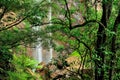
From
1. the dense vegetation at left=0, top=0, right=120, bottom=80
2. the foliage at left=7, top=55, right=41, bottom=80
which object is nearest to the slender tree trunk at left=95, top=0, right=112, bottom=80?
the dense vegetation at left=0, top=0, right=120, bottom=80

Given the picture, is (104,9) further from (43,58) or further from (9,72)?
(43,58)

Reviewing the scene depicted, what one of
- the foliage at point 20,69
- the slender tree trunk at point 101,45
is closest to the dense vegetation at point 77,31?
the slender tree trunk at point 101,45

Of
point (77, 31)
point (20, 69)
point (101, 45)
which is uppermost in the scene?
point (77, 31)

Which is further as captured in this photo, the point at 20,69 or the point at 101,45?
the point at 20,69

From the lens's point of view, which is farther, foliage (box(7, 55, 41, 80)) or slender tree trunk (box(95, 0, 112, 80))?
foliage (box(7, 55, 41, 80))

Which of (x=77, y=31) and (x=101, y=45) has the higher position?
(x=77, y=31)

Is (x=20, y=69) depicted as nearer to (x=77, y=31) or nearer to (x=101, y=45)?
(x=77, y=31)

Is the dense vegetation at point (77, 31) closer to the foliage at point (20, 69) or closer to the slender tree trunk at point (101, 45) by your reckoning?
the slender tree trunk at point (101, 45)

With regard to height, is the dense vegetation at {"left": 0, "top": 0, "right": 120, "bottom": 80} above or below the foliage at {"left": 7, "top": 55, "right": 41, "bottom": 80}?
above

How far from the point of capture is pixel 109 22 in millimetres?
6535

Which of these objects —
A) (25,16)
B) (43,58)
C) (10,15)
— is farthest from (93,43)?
(43,58)

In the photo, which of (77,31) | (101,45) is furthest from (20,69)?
(101,45)

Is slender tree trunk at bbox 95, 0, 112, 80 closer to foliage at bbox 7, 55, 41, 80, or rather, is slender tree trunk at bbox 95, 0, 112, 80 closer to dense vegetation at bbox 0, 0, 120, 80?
dense vegetation at bbox 0, 0, 120, 80

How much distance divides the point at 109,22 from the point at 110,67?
3.56ft
